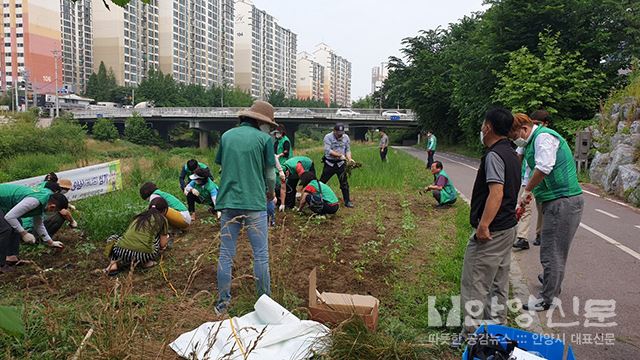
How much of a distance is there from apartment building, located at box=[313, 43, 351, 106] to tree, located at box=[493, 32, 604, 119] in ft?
387

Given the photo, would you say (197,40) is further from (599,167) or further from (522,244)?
(522,244)

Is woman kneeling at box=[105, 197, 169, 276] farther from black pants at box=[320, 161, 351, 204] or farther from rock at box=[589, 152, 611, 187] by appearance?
rock at box=[589, 152, 611, 187]

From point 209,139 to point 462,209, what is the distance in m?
51.8

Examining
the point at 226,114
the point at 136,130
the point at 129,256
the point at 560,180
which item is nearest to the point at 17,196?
the point at 129,256

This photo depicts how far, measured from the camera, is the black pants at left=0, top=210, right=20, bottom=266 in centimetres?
524

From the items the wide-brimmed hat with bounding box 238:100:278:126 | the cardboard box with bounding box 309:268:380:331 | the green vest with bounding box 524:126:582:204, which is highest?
the wide-brimmed hat with bounding box 238:100:278:126

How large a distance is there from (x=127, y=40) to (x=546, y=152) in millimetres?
88389

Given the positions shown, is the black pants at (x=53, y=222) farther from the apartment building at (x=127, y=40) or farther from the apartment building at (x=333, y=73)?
the apartment building at (x=333, y=73)

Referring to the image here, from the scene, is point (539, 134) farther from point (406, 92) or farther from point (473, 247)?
point (406, 92)

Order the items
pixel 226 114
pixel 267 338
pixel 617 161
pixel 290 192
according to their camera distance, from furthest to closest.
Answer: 1. pixel 226 114
2. pixel 617 161
3. pixel 290 192
4. pixel 267 338

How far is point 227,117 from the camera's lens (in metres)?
48.4

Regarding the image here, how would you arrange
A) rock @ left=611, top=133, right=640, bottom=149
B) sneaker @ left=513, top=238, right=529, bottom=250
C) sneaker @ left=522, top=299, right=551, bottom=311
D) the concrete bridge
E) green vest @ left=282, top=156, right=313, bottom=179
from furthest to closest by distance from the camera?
the concrete bridge
rock @ left=611, top=133, right=640, bottom=149
green vest @ left=282, top=156, right=313, bottom=179
sneaker @ left=513, top=238, right=529, bottom=250
sneaker @ left=522, top=299, right=551, bottom=311

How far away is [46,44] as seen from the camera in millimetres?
70375

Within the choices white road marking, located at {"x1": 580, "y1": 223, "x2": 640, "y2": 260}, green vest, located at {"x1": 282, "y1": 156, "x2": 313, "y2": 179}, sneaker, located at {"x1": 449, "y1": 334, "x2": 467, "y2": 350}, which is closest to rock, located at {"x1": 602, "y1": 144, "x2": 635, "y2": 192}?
white road marking, located at {"x1": 580, "y1": 223, "x2": 640, "y2": 260}
